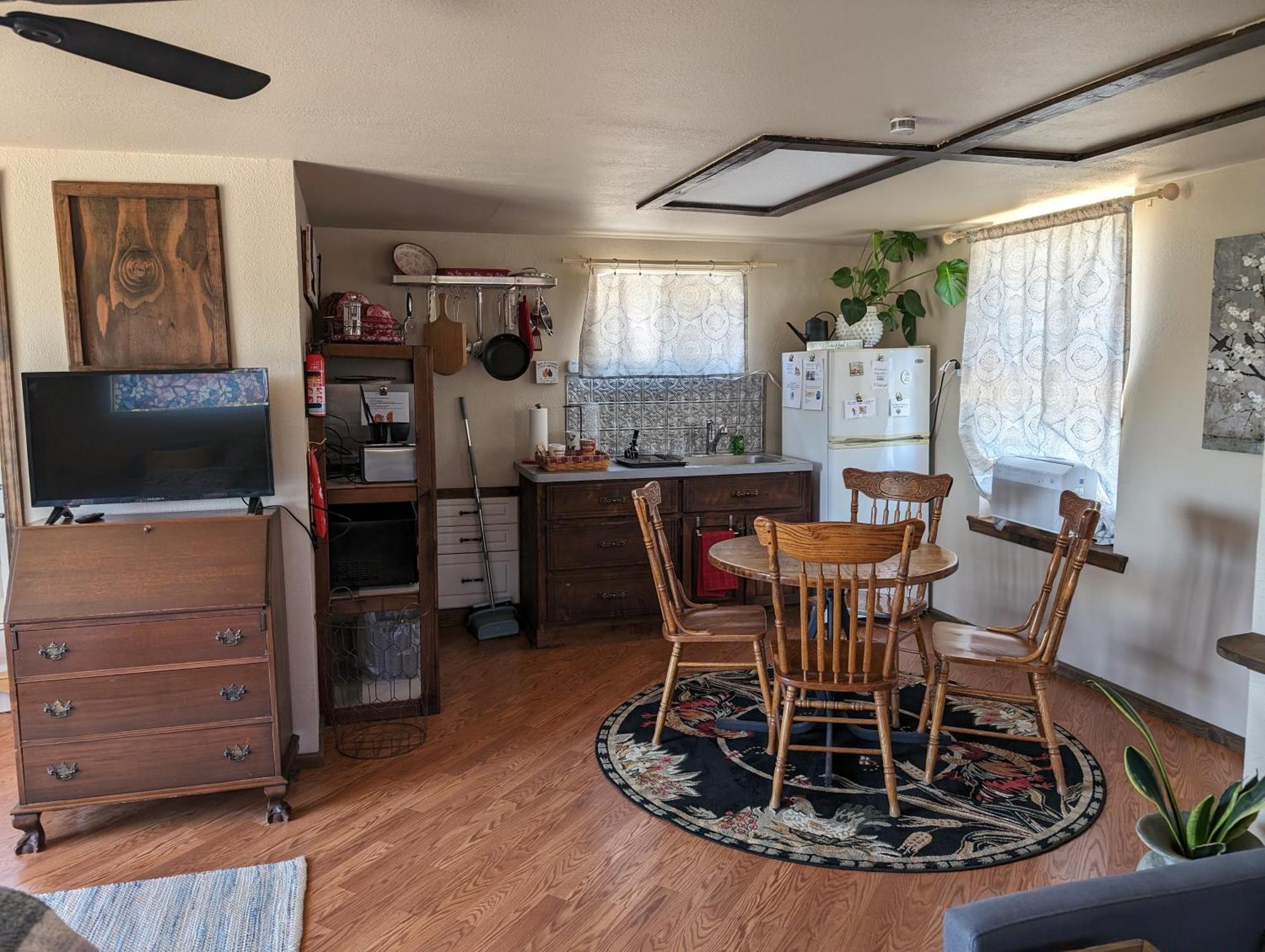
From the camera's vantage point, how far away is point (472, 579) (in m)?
4.99

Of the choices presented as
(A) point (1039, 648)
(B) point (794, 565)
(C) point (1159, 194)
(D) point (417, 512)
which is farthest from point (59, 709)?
(C) point (1159, 194)

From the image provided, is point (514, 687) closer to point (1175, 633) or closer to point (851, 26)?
point (1175, 633)

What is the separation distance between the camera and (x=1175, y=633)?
140 inches

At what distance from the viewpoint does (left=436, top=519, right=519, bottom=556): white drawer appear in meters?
4.96

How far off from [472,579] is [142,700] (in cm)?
234

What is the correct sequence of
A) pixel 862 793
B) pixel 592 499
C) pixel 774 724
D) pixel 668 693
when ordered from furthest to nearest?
pixel 592 499, pixel 668 693, pixel 774 724, pixel 862 793

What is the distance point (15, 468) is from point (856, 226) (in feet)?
12.7

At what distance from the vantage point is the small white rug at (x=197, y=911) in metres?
2.25

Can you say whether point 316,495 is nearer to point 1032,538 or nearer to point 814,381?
point 814,381

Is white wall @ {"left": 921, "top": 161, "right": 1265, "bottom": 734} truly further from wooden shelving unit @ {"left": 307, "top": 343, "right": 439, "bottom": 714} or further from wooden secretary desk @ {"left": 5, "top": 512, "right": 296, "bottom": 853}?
wooden secretary desk @ {"left": 5, "top": 512, "right": 296, "bottom": 853}

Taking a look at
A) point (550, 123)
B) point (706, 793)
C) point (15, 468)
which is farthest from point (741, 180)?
point (15, 468)

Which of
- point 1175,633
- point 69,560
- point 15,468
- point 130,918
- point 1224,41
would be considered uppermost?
point 1224,41

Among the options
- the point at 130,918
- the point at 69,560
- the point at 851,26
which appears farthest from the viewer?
the point at 69,560

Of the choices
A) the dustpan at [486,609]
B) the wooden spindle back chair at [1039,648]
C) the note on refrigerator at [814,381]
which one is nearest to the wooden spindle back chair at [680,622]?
the wooden spindle back chair at [1039,648]
